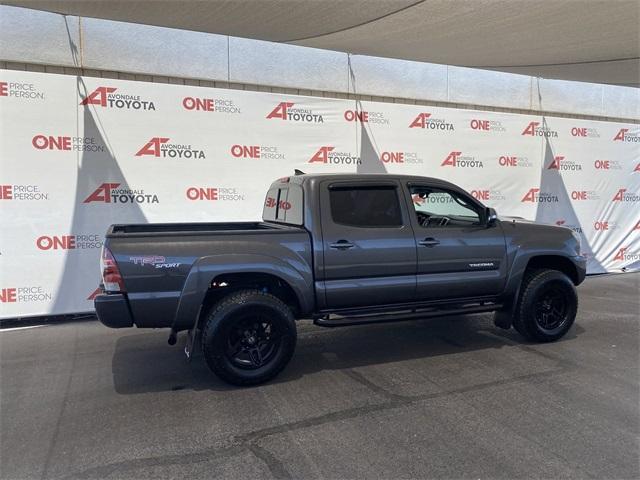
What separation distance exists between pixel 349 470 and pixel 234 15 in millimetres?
6009

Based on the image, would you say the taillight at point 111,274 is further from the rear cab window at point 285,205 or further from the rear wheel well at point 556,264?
the rear wheel well at point 556,264

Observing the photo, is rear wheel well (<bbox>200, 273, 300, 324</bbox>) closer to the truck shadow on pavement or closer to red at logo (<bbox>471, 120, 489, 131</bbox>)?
the truck shadow on pavement

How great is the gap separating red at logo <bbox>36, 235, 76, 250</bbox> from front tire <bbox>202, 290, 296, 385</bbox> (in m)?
3.63

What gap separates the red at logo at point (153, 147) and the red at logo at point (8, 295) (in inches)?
102

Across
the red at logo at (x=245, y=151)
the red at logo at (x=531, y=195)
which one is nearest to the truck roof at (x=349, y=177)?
the red at logo at (x=245, y=151)

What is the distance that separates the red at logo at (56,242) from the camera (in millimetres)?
6469

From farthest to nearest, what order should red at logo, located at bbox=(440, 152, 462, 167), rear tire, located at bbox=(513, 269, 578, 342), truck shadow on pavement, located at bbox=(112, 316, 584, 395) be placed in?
red at logo, located at bbox=(440, 152, 462, 167) → rear tire, located at bbox=(513, 269, 578, 342) → truck shadow on pavement, located at bbox=(112, 316, 584, 395)

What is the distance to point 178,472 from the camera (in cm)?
290

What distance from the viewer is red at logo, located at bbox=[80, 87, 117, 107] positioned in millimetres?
6605

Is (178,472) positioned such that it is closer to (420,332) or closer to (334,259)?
(334,259)

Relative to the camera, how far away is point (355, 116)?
832 centimetres

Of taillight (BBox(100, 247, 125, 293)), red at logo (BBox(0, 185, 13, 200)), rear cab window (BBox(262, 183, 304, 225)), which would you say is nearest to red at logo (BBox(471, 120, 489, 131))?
rear cab window (BBox(262, 183, 304, 225))

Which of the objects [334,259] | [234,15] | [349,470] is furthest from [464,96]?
[349,470]

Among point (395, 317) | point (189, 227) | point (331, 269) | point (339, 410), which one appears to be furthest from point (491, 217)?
point (189, 227)
